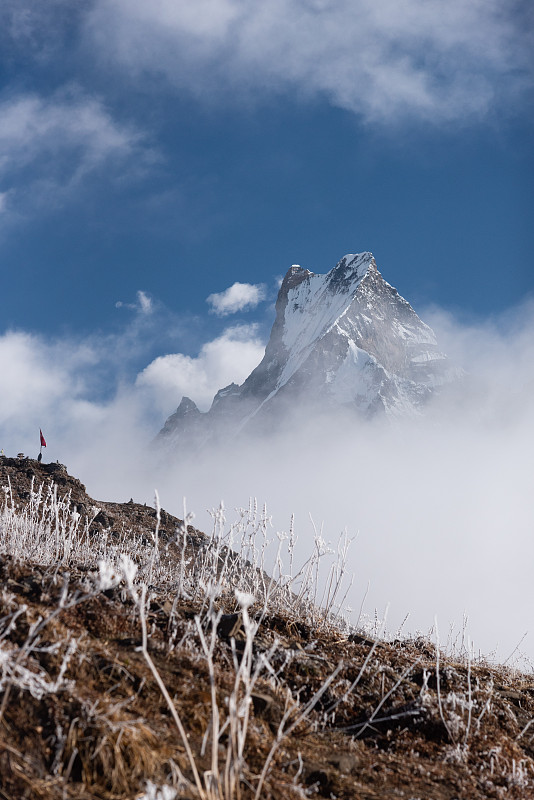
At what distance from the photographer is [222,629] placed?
15.4 feet

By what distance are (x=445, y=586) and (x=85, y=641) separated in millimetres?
180323

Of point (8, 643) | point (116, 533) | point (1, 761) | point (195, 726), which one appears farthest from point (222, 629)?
point (116, 533)

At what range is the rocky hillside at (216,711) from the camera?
258 cm

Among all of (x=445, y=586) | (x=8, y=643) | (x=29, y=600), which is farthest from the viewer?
(x=445, y=586)

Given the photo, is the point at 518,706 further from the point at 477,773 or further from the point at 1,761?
the point at 1,761

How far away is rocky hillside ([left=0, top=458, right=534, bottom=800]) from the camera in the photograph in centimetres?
258

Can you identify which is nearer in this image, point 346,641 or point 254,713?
point 254,713

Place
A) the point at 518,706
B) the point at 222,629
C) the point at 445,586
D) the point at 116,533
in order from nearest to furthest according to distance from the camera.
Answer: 1. the point at 222,629
2. the point at 518,706
3. the point at 116,533
4. the point at 445,586

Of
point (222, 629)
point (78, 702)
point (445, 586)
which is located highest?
point (445, 586)

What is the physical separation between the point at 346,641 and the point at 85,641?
2865mm

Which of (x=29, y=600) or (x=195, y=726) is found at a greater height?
(x=29, y=600)

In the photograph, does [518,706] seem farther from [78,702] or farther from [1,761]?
[1,761]

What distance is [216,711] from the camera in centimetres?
237

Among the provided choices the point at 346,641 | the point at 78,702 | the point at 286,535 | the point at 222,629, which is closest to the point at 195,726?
the point at 78,702
